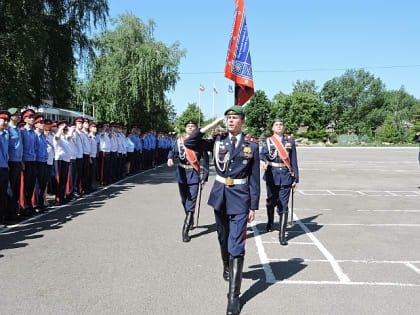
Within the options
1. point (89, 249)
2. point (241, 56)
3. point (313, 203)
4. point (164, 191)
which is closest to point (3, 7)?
point (164, 191)

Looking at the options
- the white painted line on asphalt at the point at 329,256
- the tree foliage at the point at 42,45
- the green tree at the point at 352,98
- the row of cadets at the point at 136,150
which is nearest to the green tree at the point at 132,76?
the row of cadets at the point at 136,150

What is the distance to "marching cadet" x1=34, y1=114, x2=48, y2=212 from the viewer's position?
8.95m

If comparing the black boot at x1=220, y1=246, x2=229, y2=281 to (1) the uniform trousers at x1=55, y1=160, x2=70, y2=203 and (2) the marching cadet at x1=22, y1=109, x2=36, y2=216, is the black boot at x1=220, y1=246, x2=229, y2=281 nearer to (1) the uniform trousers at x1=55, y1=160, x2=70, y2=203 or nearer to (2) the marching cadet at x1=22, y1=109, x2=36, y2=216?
(2) the marching cadet at x1=22, y1=109, x2=36, y2=216

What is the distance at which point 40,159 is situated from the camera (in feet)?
29.5

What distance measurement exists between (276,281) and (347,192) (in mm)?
8804

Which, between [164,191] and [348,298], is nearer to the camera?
[348,298]

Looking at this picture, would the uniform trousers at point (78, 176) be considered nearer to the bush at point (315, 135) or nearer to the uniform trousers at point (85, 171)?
the uniform trousers at point (85, 171)

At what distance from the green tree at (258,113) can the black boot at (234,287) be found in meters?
88.7

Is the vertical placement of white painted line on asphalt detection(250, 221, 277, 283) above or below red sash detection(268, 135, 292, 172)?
below

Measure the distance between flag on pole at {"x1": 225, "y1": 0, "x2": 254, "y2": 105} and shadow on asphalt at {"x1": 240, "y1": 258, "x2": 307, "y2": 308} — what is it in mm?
3021

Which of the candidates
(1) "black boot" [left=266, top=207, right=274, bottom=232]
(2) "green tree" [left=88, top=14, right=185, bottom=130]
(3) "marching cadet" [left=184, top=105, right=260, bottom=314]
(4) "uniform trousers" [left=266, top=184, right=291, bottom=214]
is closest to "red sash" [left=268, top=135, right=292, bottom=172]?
(4) "uniform trousers" [left=266, top=184, right=291, bottom=214]

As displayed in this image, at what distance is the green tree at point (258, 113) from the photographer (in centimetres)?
9281

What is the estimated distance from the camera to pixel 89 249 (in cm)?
600

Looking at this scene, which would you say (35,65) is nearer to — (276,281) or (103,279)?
(103,279)
